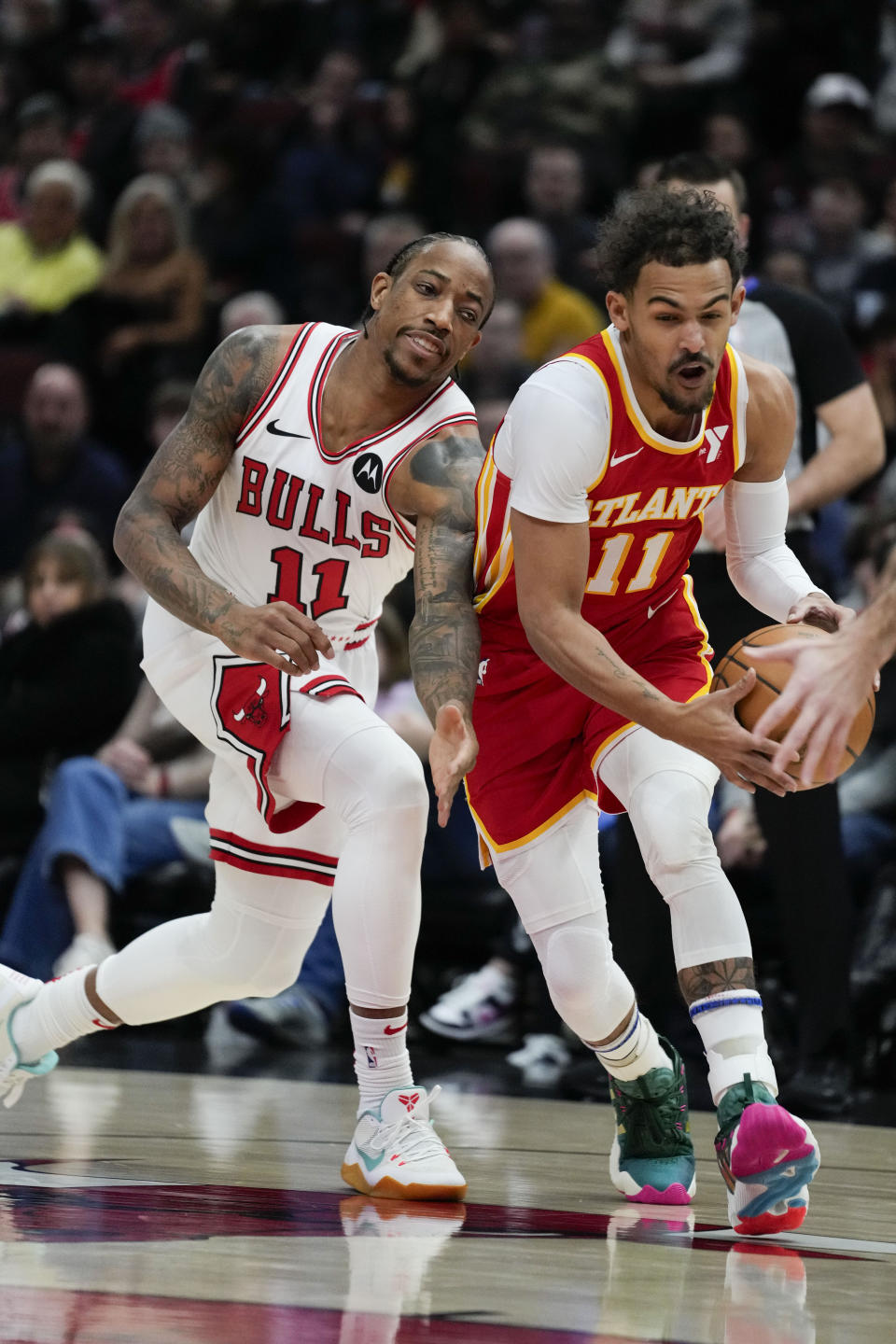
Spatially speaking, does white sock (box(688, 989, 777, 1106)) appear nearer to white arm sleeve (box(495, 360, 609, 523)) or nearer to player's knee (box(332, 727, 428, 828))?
player's knee (box(332, 727, 428, 828))

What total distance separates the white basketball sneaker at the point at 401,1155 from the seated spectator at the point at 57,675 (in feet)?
13.1

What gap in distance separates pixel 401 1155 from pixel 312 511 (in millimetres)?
1303

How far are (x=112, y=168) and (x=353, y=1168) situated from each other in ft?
30.3

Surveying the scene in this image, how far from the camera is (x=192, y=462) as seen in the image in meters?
4.00

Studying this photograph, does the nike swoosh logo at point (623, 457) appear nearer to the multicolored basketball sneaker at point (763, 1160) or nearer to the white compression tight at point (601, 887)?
the white compression tight at point (601, 887)

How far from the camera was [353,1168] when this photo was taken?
3637 mm

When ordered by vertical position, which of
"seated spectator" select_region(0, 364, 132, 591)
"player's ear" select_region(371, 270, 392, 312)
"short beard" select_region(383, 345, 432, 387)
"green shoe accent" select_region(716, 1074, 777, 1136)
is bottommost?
"green shoe accent" select_region(716, 1074, 777, 1136)

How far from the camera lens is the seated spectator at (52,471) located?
931 cm

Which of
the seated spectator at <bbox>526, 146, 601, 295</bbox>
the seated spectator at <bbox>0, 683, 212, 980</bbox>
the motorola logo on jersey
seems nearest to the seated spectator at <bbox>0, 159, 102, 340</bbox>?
the seated spectator at <bbox>526, 146, 601, 295</bbox>

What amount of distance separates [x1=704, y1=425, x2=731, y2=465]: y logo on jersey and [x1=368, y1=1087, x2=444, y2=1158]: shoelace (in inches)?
50.9

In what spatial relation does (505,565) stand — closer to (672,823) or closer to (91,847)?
(672,823)

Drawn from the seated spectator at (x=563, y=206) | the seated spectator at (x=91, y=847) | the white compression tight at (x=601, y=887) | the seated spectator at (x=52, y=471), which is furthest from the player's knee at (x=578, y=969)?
the seated spectator at (x=563, y=206)

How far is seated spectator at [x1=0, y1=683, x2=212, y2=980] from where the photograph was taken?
23.2 ft

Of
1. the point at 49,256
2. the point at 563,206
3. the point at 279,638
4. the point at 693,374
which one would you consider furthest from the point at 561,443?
the point at 49,256
